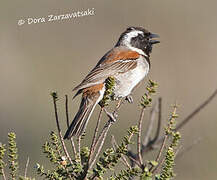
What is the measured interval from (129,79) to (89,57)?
21.9 ft

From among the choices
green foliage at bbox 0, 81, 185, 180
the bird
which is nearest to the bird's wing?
the bird

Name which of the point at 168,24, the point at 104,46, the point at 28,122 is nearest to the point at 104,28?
the point at 104,46

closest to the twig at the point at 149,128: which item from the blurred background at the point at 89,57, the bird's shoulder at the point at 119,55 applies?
the bird's shoulder at the point at 119,55

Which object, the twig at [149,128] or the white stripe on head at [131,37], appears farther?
the white stripe on head at [131,37]

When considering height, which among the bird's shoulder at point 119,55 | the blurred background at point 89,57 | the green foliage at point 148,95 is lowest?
the blurred background at point 89,57

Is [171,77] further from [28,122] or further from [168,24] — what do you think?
[28,122]

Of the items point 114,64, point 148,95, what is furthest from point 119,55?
point 148,95

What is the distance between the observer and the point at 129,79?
231 inches

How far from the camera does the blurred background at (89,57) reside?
456 inches

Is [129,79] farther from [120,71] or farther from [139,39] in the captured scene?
[139,39]

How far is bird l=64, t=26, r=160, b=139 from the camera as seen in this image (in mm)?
5188

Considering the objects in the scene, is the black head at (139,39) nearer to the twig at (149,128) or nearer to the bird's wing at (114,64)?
the bird's wing at (114,64)

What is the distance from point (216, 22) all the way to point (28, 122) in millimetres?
4634

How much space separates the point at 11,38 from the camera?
39.3 ft
